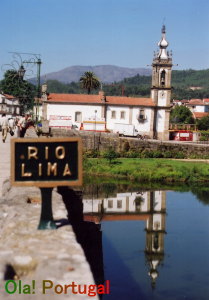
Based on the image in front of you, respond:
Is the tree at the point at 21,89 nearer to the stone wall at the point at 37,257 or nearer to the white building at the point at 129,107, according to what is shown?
the white building at the point at 129,107

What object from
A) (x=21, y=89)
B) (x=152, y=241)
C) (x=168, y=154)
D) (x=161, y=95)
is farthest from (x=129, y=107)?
(x=152, y=241)

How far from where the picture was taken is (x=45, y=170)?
5.74 metres

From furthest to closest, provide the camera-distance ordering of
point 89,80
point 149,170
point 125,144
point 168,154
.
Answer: point 89,80 < point 168,154 < point 125,144 < point 149,170

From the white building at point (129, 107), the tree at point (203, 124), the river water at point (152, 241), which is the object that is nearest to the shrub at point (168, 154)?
the white building at point (129, 107)

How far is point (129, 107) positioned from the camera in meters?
50.4

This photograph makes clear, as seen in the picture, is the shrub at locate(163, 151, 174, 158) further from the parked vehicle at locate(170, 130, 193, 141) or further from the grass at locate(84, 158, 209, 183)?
the parked vehicle at locate(170, 130, 193, 141)

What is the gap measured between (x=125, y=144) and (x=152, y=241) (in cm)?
2466

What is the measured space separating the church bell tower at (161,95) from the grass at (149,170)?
1482 cm

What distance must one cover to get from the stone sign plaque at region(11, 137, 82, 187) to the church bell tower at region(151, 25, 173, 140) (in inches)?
1808

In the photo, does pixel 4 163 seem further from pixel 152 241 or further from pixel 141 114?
pixel 141 114

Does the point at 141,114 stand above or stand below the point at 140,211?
above

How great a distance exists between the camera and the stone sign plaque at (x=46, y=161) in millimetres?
5715

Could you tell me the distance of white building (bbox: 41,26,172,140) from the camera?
49.1 meters

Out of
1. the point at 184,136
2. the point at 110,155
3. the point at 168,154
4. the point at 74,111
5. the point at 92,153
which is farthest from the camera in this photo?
the point at 184,136
